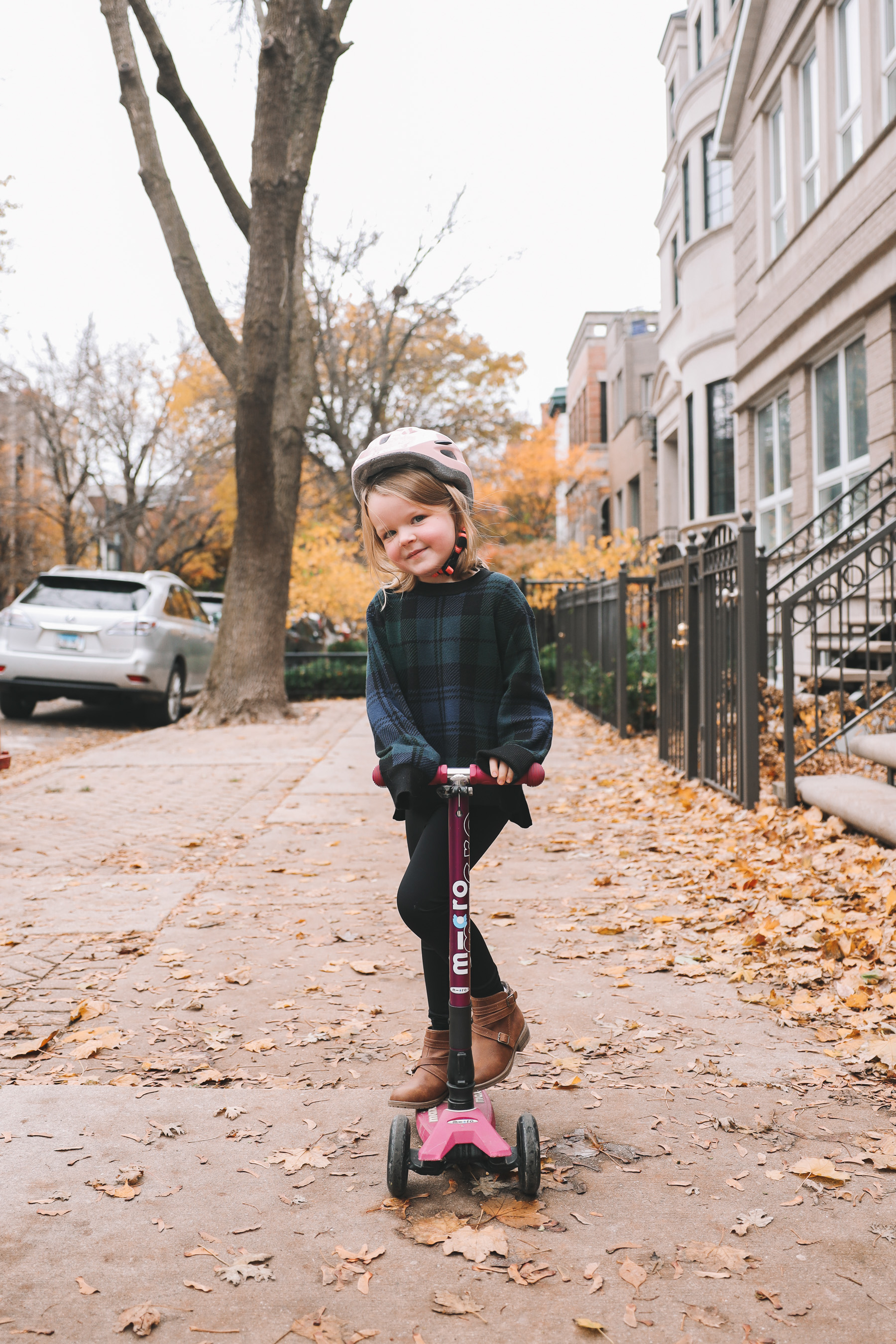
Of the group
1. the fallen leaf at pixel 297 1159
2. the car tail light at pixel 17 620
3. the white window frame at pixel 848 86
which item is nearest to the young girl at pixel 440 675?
the fallen leaf at pixel 297 1159

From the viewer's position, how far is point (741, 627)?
6.76m

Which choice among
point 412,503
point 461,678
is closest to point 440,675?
point 461,678

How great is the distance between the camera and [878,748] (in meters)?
6.28

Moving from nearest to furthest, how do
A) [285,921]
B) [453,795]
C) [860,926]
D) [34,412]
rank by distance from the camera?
[453,795]
[860,926]
[285,921]
[34,412]

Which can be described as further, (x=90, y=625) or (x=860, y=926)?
(x=90, y=625)

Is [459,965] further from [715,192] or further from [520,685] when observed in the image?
[715,192]

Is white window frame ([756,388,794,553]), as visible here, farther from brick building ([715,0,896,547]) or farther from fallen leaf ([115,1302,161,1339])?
fallen leaf ([115,1302,161,1339])

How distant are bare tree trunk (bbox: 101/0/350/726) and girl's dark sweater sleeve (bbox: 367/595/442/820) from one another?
32.2 feet

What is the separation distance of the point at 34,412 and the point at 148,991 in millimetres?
29368

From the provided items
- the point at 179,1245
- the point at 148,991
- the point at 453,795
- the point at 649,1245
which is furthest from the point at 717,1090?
the point at 148,991

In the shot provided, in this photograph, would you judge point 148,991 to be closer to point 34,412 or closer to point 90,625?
point 90,625

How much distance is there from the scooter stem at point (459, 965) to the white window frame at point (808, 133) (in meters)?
11.6

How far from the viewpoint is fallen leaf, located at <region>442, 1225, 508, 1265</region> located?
7.82 ft

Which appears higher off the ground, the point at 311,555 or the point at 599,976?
the point at 311,555
